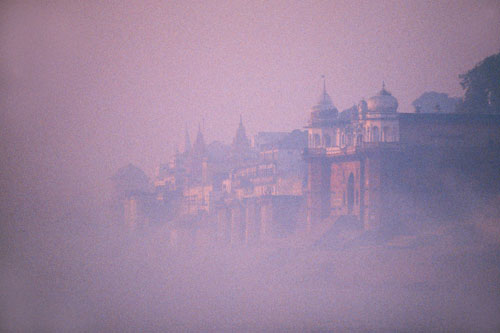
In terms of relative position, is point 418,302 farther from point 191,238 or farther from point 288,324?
point 191,238

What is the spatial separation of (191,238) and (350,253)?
1074 cm

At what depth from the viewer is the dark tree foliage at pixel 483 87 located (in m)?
21.8

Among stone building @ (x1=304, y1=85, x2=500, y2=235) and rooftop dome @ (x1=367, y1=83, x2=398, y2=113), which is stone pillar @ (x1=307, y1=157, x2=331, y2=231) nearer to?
stone building @ (x1=304, y1=85, x2=500, y2=235)

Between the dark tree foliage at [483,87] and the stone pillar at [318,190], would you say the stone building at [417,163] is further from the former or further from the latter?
the dark tree foliage at [483,87]

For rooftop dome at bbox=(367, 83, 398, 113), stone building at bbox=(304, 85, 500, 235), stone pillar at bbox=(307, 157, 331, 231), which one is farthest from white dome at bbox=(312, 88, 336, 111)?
rooftop dome at bbox=(367, 83, 398, 113)

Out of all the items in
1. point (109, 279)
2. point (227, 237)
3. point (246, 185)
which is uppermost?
point (246, 185)

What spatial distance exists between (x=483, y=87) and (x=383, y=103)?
6.03 meters

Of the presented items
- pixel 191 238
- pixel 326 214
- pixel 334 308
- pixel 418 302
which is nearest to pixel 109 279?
pixel 191 238

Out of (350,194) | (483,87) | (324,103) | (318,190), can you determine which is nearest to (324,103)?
(324,103)

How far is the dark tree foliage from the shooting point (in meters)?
21.8

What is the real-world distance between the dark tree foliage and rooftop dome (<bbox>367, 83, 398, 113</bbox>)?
17.4ft

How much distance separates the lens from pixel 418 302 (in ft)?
53.1

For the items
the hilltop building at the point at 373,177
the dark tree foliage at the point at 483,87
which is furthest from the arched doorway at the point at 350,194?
the dark tree foliage at the point at 483,87

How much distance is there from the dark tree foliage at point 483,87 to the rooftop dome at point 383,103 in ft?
17.4
